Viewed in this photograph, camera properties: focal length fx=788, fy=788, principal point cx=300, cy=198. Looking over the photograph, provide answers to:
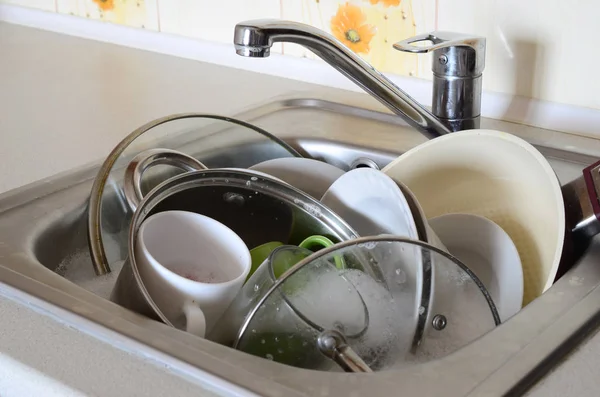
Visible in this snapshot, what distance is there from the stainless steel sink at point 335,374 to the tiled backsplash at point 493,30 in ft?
0.20

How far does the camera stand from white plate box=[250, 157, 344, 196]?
0.92m

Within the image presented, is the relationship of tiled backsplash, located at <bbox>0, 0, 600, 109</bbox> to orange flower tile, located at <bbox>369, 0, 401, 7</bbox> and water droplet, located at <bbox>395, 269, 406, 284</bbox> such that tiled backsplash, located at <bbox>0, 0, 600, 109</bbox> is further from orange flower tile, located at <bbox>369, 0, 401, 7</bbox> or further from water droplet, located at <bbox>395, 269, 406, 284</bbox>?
water droplet, located at <bbox>395, 269, 406, 284</bbox>

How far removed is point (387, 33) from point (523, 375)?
0.65 m

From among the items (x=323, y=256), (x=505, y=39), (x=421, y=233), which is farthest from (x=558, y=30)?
(x=323, y=256)

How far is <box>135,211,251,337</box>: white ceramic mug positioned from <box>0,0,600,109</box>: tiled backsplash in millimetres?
425

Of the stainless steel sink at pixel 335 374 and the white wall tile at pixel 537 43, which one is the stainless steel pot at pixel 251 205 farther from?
the white wall tile at pixel 537 43

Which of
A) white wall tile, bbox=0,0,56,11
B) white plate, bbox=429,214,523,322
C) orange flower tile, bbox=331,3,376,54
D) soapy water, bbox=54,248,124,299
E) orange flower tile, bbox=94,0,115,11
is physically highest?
orange flower tile, bbox=331,3,376,54

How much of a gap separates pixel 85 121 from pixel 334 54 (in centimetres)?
44

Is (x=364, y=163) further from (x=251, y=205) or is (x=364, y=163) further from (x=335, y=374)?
(x=335, y=374)

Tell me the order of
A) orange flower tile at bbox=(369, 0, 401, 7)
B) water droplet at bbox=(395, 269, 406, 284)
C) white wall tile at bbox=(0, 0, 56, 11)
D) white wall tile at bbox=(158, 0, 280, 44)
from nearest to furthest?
water droplet at bbox=(395, 269, 406, 284) → orange flower tile at bbox=(369, 0, 401, 7) → white wall tile at bbox=(158, 0, 280, 44) → white wall tile at bbox=(0, 0, 56, 11)

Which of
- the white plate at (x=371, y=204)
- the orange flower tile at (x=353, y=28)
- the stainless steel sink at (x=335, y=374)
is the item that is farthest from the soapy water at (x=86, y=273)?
the orange flower tile at (x=353, y=28)

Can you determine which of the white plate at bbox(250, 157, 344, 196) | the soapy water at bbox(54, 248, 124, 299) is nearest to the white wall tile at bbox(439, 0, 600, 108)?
the white plate at bbox(250, 157, 344, 196)

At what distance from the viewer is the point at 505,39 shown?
0.95 m

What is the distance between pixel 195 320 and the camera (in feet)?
2.10
